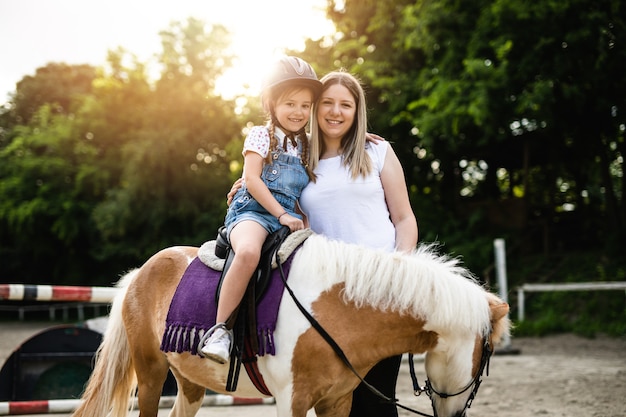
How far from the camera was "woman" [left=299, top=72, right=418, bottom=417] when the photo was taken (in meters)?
2.63

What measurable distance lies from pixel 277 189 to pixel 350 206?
343 mm

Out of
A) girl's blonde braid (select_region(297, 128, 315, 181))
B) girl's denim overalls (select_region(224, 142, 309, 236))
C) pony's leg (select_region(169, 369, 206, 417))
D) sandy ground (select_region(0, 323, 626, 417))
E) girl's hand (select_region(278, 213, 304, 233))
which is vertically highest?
girl's blonde braid (select_region(297, 128, 315, 181))

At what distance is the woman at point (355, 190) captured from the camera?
104 inches

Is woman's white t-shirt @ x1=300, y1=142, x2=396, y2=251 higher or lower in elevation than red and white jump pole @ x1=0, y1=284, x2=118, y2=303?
higher

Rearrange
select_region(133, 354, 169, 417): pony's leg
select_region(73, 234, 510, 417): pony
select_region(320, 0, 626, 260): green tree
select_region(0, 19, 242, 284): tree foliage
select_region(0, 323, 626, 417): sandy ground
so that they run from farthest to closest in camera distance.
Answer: select_region(0, 19, 242, 284): tree foliage, select_region(320, 0, 626, 260): green tree, select_region(0, 323, 626, 417): sandy ground, select_region(133, 354, 169, 417): pony's leg, select_region(73, 234, 510, 417): pony

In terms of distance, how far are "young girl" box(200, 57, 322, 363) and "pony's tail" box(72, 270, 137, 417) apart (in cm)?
94

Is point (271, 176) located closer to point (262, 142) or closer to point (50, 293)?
point (262, 142)

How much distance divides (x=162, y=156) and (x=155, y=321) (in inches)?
657

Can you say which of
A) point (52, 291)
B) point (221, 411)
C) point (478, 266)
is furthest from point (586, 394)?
point (478, 266)

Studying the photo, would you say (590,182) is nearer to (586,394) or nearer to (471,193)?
(471,193)

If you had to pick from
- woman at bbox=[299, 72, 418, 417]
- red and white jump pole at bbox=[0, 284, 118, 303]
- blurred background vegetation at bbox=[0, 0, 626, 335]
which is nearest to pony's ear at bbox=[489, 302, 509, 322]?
woman at bbox=[299, 72, 418, 417]

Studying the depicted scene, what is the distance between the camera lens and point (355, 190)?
2605mm

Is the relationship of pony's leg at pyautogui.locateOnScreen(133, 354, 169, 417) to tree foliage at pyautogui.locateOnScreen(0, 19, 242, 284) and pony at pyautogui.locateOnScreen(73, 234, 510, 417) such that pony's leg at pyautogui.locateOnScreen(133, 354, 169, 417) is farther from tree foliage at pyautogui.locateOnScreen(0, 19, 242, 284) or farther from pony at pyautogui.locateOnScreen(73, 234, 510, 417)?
tree foliage at pyautogui.locateOnScreen(0, 19, 242, 284)

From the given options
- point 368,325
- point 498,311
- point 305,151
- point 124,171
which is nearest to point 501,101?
point 305,151
